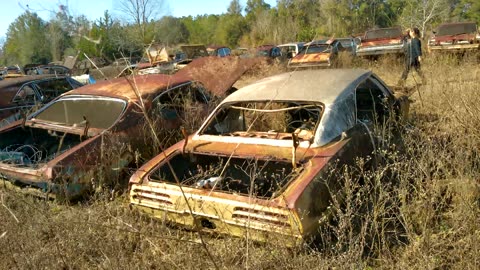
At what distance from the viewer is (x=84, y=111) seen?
5.10 metres

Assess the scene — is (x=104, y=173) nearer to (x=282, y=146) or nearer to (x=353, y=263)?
(x=282, y=146)

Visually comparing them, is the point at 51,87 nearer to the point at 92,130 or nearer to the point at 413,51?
the point at 92,130

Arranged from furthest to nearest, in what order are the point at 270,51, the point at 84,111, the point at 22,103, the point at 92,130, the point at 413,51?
the point at 270,51
the point at 413,51
the point at 22,103
the point at 84,111
the point at 92,130

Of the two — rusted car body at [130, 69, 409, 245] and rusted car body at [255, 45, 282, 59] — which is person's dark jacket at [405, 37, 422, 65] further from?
rusted car body at [255, 45, 282, 59]

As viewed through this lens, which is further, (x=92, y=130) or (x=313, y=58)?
(x=313, y=58)

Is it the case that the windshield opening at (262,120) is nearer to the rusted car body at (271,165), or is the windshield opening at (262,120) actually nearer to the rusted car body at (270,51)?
the rusted car body at (271,165)

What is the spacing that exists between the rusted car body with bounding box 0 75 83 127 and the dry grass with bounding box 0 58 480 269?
3514 mm

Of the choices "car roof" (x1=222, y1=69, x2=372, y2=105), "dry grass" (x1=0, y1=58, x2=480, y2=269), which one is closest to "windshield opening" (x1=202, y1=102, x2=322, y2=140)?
"car roof" (x1=222, y1=69, x2=372, y2=105)

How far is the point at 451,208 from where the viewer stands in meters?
3.48

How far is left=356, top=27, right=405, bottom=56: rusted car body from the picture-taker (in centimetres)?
1264

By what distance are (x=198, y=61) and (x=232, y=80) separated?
117 cm

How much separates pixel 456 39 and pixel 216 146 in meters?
12.4

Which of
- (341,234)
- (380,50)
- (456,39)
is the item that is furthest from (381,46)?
(341,234)

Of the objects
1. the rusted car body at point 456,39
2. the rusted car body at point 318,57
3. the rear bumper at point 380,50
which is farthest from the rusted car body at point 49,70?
the rusted car body at point 456,39
